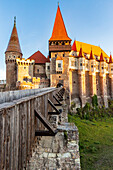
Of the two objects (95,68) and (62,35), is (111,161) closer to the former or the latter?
(95,68)

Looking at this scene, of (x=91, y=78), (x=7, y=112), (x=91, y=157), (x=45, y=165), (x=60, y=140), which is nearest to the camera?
(x=7, y=112)

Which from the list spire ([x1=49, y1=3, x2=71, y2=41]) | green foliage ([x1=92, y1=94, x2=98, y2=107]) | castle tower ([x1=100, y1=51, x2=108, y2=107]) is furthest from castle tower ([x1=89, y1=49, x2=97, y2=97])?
spire ([x1=49, y1=3, x2=71, y2=41])

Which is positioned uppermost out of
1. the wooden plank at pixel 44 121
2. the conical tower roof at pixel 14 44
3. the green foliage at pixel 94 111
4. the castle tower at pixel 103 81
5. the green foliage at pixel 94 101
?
the conical tower roof at pixel 14 44

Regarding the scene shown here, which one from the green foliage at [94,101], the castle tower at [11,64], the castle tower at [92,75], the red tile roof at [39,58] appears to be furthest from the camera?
the castle tower at [92,75]

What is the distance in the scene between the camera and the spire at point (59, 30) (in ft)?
89.7

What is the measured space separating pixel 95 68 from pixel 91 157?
23449 millimetres

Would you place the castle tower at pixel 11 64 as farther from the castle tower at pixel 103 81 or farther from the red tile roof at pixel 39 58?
the castle tower at pixel 103 81

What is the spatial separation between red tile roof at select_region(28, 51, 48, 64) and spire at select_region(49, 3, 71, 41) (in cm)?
525

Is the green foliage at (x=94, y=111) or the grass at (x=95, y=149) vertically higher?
the green foliage at (x=94, y=111)

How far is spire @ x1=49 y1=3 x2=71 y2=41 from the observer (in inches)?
1076

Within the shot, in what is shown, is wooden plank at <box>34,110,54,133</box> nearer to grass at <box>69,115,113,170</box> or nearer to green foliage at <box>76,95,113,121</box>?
grass at <box>69,115,113,170</box>

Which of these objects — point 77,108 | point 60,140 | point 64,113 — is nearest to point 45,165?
point 60,140

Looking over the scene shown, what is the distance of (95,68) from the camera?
102ft

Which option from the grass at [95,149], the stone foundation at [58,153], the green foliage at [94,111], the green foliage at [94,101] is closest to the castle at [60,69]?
the green foliage at [94,101]
